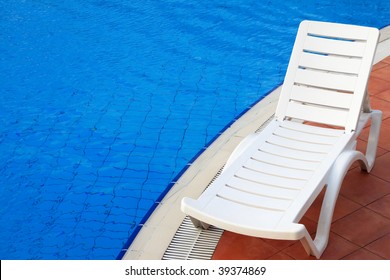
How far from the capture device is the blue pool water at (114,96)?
525 cm

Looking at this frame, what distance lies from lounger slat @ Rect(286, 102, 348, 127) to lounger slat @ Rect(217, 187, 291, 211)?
1.00 meters

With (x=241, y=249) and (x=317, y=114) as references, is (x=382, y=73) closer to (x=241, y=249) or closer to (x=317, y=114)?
(x=317, y=114)

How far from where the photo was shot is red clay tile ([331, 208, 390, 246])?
454 centimetres

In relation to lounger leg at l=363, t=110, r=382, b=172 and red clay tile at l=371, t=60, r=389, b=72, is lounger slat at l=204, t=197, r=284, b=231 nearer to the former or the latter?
lounger leg at l=363, t=110, r=382, b=172

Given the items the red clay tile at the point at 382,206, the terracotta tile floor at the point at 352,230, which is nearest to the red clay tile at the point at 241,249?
the terracotta tile floor at the point at 352,230

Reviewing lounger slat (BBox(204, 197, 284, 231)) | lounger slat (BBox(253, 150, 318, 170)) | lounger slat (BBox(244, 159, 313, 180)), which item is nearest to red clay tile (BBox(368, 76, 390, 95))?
lounger slat (BBox(253, 150, 318, 170))

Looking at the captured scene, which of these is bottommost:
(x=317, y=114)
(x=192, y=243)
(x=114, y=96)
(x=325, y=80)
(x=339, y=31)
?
(x=114, y=96)

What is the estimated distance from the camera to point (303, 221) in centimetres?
473

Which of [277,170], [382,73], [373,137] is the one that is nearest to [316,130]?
[373,137]

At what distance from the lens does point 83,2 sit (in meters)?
9.28

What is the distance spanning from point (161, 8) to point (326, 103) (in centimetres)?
440

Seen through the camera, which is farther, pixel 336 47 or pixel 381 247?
pixel 336 47

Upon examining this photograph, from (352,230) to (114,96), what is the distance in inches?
124

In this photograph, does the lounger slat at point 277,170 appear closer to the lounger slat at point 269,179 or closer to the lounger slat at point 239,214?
the lounger slat at point 269,179
